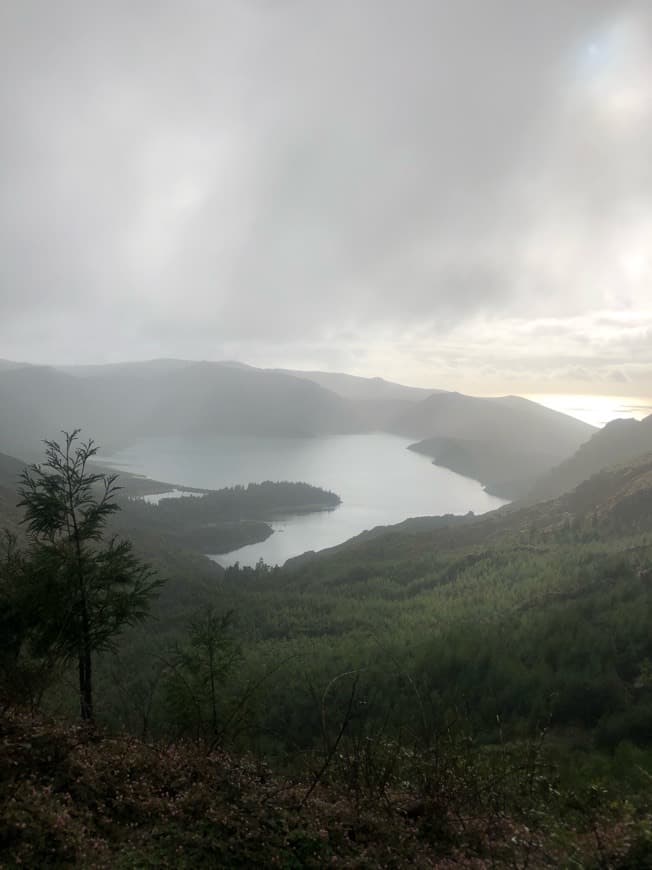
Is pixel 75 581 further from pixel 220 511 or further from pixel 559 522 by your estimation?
pixel 220 511

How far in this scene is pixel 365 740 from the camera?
7125mm

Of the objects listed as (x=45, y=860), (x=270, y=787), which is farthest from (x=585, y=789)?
(x=45, y=860)

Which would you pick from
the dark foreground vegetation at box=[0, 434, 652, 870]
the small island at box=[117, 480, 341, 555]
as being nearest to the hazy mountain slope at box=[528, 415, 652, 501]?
the small island at box=[117, 480, 341, 555]

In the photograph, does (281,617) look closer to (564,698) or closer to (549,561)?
(549,561)

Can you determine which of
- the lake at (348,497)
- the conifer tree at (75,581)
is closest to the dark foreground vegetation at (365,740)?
the conifer tree at (75,581)

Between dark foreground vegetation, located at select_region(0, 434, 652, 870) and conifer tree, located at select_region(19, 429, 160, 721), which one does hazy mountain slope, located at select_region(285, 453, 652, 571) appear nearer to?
dark foreground vegetation, located at select_region(0, 434, 652, 870)

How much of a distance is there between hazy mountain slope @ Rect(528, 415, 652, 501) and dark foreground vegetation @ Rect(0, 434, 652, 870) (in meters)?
→ 64.4

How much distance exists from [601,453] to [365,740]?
4536 inches

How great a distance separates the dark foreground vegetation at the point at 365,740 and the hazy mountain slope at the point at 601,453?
64.4m

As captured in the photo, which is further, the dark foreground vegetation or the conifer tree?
the conifer tree

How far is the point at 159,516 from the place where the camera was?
11800 centimetres

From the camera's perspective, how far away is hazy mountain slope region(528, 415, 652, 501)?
325ft

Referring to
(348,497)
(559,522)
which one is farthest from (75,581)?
(348,497)

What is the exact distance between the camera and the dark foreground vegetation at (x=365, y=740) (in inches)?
189
